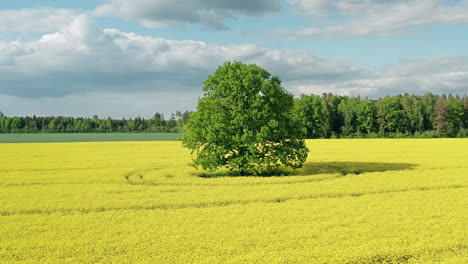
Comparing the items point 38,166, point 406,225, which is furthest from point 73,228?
point 38,166

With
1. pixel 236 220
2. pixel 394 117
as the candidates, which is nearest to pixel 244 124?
pixel 236 220

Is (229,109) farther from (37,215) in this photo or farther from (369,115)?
(369,115)

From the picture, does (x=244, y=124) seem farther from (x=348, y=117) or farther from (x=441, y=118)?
(x=441, y=118)

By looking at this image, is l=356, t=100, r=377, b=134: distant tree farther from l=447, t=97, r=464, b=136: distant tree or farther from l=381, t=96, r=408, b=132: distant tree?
l=447, t=97, r=464, b=136: distant tree

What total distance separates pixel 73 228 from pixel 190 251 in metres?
6.20

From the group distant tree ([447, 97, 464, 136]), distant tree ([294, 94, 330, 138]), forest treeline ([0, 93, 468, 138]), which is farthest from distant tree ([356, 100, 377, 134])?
distant tree ([447, 97, 464, 136])

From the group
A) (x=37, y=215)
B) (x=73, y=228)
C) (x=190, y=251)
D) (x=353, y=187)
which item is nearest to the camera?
(x=190, y=251)

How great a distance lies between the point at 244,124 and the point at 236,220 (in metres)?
19.0

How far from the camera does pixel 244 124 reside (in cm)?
3641

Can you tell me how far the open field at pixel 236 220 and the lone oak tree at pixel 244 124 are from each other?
320cm

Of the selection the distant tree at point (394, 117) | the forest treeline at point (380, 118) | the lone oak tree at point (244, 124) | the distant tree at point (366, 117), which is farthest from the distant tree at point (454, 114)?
the lone oak tree at point (244, 124)

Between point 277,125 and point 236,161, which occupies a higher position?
point 277,125

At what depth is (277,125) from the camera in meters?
34.9

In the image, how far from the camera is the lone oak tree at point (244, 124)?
35.1m
